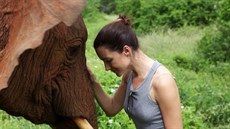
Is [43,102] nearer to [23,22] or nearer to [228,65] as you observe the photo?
[23,22]

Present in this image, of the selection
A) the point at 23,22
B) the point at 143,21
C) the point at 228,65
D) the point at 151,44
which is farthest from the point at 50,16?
the point at 143,21

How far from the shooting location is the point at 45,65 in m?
2.26

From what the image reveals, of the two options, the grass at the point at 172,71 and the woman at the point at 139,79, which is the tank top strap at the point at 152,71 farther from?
the grass at the point at 172,71

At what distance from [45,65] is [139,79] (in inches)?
22.6

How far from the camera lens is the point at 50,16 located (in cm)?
193

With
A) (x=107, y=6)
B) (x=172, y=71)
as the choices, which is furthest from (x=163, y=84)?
(x=107, y=6)

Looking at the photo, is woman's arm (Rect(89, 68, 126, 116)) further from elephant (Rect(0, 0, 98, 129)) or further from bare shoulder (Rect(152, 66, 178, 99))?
elephant (Rect(0, 0, 98, 129))

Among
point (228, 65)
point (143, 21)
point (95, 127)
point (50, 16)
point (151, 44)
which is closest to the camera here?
point (50, 16)

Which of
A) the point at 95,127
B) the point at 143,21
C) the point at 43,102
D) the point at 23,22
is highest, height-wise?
the point at 23,22

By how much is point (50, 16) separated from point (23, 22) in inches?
4.6

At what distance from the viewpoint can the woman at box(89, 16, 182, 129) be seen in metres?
2.57

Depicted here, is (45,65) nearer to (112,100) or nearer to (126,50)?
(126,50)

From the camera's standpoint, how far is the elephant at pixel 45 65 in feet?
6.36

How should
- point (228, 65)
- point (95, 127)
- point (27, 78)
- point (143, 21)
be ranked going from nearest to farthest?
1. point (27, 78)
2. point (95, 127)
3. point (228, 65)
4. point (143, 21)
